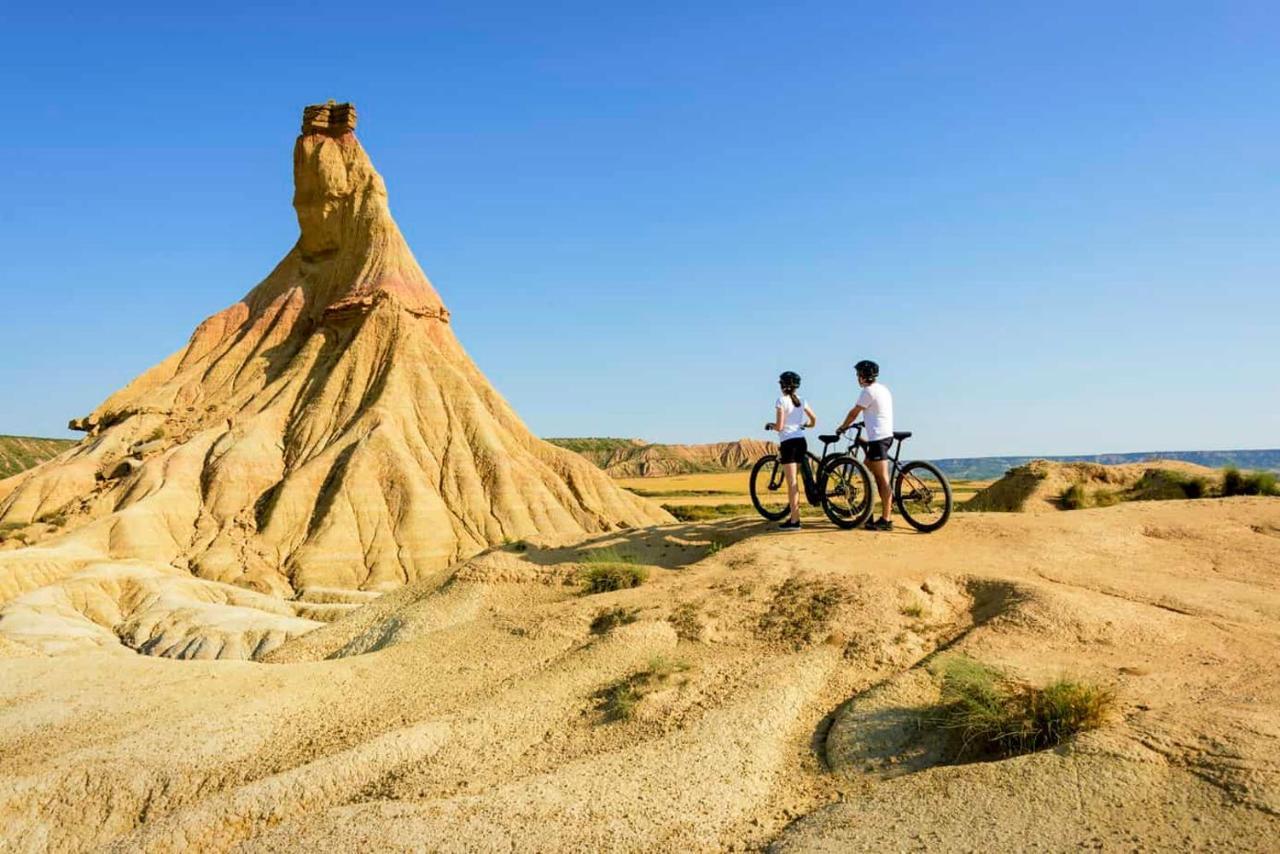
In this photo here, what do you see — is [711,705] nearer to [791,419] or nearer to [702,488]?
[791,419]

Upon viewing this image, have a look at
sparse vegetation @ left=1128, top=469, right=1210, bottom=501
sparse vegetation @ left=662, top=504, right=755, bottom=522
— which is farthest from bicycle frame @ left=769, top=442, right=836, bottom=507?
sparse vegetation @ left=662, top=504, right=755, bottom=522

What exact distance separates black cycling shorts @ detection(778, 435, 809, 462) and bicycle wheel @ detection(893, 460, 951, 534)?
1.33 m

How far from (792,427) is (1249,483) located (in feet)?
36.2

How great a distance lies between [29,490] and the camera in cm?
4062

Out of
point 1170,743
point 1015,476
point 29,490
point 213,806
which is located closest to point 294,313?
point 29,490

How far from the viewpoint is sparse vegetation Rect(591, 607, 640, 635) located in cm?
870

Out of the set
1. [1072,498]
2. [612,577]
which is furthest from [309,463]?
[1072,498]

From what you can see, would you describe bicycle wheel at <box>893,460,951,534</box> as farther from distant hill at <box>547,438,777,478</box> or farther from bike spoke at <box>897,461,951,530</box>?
distant hill at <box>547,438,777,478</box>

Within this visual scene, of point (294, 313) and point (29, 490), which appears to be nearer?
point (29, 490)

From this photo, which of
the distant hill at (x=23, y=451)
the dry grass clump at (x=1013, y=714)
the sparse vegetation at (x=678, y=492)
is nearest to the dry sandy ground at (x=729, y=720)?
the dry grass clump at (x=1013, y=714)

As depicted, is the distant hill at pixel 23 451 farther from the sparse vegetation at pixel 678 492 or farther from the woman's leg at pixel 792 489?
the woman's leg at pixel 792 489

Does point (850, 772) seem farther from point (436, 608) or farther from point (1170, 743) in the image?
point (436, 608)

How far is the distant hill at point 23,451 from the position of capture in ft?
290

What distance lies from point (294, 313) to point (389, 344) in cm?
825
